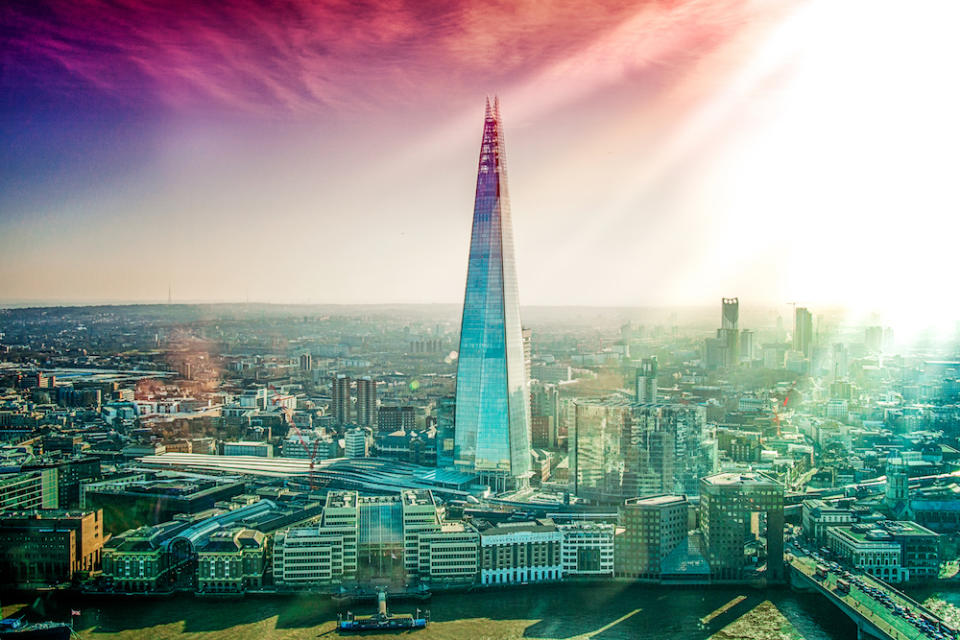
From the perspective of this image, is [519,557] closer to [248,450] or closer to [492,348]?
[492,348]

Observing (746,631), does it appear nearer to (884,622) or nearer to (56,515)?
(884,622)

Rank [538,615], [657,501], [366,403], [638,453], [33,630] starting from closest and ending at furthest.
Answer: [33,630] < [538,615] < [657,501] < [638,453] < [366,403]

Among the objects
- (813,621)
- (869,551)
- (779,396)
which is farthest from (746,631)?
(779,396)

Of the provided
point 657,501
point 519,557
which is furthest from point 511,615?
point 657,501

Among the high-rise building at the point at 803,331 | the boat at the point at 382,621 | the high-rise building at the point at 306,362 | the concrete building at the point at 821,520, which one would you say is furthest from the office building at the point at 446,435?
the high-rise building at the point at 803,331

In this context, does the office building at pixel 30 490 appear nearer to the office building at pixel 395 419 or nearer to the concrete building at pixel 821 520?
the office building at pixel 395 419

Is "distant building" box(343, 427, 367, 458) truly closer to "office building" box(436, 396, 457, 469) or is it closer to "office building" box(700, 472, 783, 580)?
"office building" box(436, 396, 457, 469)

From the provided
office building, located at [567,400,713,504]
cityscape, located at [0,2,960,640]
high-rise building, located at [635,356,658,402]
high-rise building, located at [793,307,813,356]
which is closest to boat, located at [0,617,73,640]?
cityscape, located at [0,2,960,640]
